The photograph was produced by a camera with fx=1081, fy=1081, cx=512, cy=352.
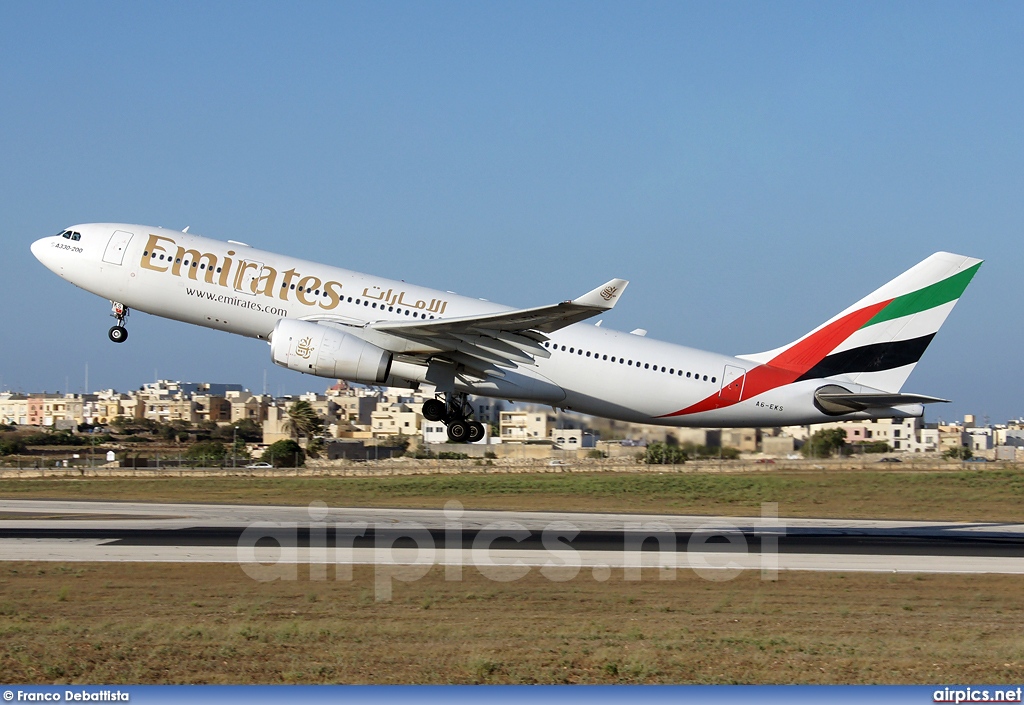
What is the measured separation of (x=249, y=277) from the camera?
30.9 meters

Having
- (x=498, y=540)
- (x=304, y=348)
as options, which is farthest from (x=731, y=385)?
(x=304, y=348)

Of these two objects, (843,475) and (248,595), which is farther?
(843,475)

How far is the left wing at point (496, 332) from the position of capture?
27578mm

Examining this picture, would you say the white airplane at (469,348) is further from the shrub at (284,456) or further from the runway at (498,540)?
the shrub at (284,456)

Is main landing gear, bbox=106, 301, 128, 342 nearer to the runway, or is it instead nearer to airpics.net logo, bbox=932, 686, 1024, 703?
the runway

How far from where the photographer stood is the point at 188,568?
2616 centimetres

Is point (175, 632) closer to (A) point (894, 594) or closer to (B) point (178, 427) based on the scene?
(A) point (894, 594)

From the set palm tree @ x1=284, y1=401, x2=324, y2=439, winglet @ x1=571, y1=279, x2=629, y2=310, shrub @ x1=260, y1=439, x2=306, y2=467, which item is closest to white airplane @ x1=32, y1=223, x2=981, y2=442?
winglet @ x1=571, y1=279, x2=629, y2=310

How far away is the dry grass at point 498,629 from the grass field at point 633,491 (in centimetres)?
2199

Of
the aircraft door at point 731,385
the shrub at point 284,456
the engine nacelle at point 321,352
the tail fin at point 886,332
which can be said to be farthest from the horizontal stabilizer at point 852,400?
the shrub at point 284,456

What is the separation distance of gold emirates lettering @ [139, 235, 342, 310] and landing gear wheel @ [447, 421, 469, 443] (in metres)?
4.93

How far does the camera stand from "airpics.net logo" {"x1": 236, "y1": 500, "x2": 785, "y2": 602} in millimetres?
26234

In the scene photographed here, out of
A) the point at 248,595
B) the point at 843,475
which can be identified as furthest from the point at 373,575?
the point at 843,475

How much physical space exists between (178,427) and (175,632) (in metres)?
88.4
